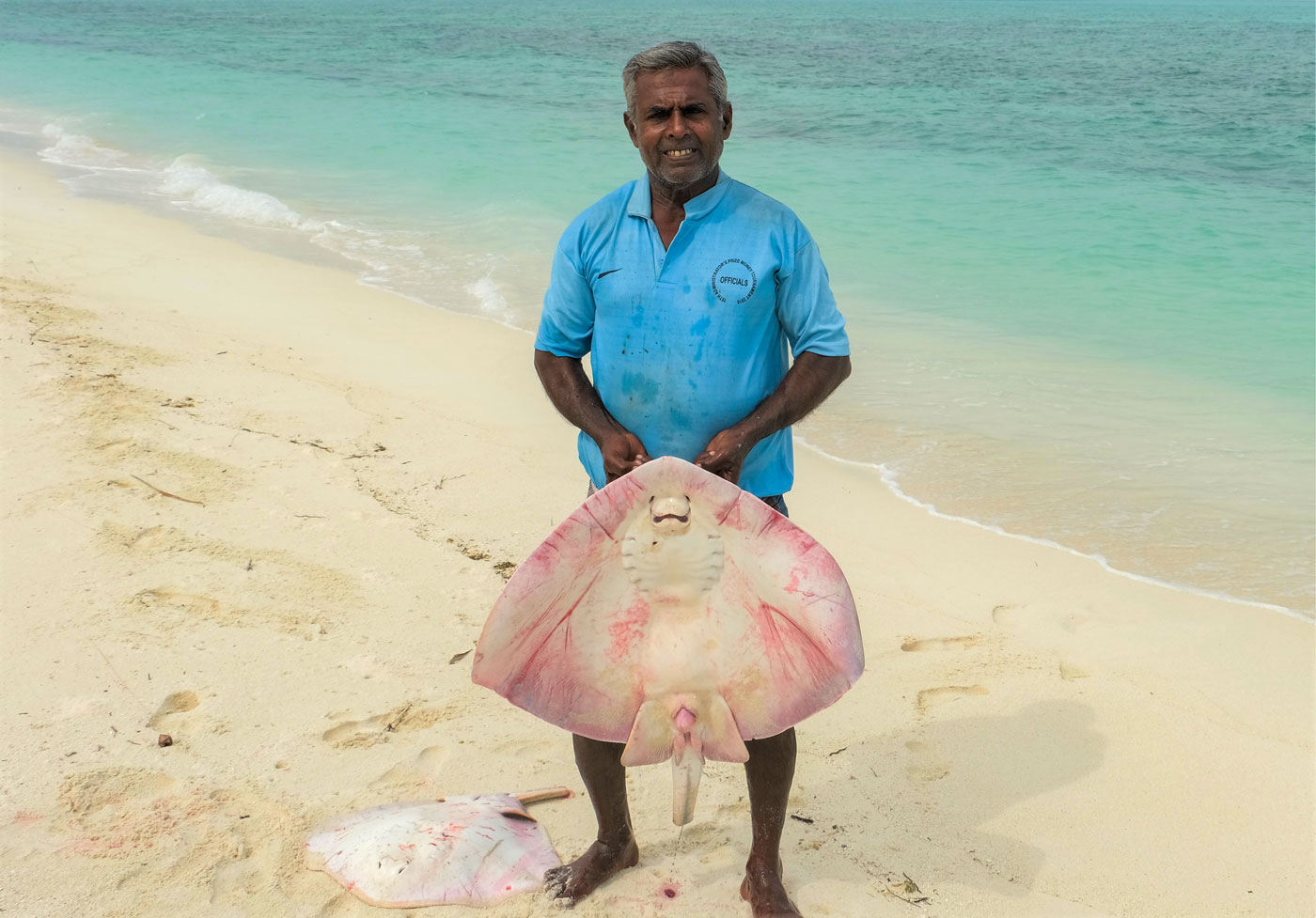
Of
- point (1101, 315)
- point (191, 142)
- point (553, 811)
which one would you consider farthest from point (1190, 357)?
point (191, 142)

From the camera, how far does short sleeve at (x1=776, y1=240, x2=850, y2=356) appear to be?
2346mm

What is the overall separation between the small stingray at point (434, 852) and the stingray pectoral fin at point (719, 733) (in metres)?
0.73

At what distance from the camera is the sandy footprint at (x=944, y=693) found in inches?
137

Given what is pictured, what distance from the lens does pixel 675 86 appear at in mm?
A: 2234

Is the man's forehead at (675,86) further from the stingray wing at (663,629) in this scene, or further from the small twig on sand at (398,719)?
the small twig on sand at (398,719)

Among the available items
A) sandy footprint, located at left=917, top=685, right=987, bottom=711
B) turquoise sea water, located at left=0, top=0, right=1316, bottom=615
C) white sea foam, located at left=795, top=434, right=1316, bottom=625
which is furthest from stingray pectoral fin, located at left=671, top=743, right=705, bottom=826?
turquoise sea water, located at left=0, top=0, right=1316, bottom=615

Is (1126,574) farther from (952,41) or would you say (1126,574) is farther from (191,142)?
(952,41)

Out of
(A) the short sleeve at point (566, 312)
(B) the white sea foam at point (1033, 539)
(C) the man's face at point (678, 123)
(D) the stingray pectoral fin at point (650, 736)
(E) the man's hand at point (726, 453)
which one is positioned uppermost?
(C) the man's face at point (678, 123)

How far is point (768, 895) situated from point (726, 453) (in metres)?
1.11

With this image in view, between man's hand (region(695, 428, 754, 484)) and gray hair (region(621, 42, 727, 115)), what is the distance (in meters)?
0.71

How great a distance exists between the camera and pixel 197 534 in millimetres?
4078

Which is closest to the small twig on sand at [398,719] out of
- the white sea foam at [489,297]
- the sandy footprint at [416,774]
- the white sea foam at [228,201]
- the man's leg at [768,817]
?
the sandy footprint at [416,774]

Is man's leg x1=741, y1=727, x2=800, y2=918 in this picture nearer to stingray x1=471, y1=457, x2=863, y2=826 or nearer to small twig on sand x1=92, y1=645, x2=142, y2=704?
stingray x1=471, y1=457, x2=863, y2=826

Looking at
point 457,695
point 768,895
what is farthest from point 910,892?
point 457,695
